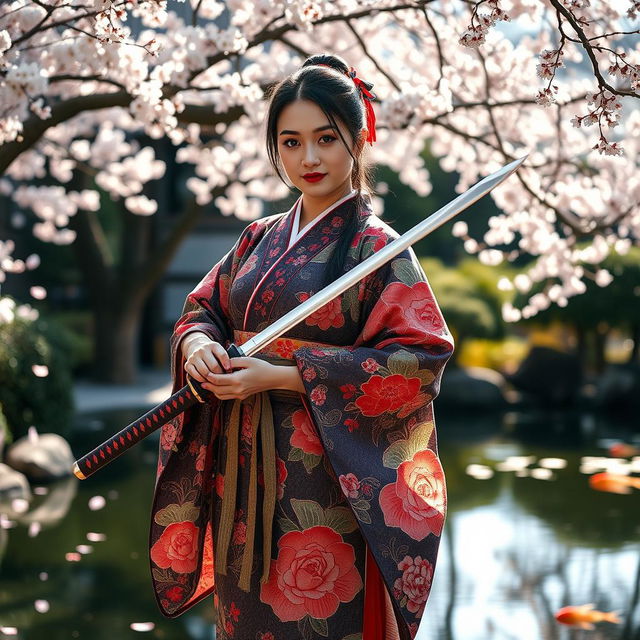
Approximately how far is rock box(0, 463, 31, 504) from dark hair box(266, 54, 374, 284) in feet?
14.4

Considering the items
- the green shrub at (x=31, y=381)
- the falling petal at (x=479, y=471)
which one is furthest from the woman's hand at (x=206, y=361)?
the green shrub at (x=31, y=381)

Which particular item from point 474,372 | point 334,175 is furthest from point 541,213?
point 474,372

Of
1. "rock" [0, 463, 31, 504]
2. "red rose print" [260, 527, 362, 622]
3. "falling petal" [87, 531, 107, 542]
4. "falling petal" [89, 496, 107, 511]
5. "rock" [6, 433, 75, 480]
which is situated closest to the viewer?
"red rose print" [260, 527, 362, 622]

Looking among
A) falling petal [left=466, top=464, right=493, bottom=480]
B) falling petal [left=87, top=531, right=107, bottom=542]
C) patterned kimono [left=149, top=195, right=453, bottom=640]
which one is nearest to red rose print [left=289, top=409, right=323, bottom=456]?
patterned kimono [left=149, top=195, right=453, bottom=640]

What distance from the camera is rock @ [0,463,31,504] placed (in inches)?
239

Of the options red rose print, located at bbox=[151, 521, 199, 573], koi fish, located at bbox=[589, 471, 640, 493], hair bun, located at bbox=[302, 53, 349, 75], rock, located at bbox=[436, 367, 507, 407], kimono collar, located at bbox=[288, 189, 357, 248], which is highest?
rock, located at bbox=[436, 367, 507, 407]

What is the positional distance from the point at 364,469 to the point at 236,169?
7.05 metres

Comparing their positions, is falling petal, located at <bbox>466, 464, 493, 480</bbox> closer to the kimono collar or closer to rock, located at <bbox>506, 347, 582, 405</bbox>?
rock, located at <bbox>506, 347, 582, 405</bbox>

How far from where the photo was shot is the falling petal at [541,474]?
22.2ft

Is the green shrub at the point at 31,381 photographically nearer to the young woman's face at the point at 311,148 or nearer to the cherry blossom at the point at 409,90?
the cherry blossom at the point at 409,90

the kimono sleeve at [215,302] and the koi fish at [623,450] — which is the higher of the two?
the koi fish at [623,450]

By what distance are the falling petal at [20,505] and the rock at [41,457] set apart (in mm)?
583

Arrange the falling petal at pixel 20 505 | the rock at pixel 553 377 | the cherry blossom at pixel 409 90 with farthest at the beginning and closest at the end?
1. the rock at pixel 553 377
2. the falling petal at pixel 20 505
3. the cherry blossom at pixel 409 90

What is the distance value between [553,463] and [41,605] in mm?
4314
